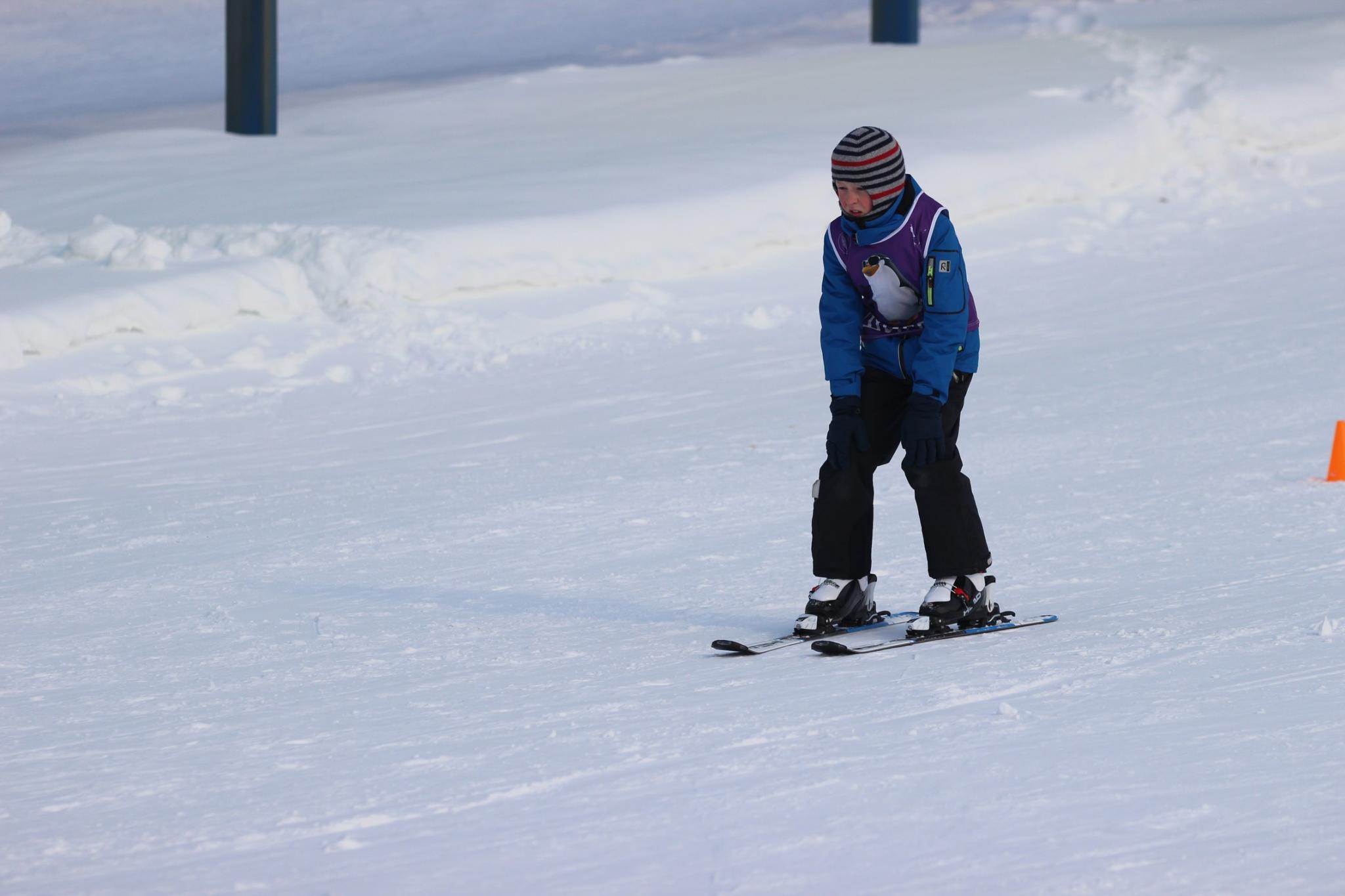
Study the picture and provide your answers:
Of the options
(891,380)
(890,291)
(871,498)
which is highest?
(890,291)

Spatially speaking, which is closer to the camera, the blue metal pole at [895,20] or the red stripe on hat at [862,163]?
the red stripe on hat at [862,163]

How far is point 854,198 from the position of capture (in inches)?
161

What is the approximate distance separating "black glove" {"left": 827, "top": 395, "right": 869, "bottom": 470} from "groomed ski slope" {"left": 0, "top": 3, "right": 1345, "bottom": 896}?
541 millimetres

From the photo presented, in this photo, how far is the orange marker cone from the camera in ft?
19.3

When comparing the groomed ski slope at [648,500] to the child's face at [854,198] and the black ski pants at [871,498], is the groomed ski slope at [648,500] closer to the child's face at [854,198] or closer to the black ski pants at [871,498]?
the black ski pants at [871,498]

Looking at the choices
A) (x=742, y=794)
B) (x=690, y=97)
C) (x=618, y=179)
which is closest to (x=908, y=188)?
(x=742, y=794)

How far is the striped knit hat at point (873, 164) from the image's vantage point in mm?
4055

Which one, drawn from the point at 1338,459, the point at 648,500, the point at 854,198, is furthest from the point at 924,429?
the point at 1338,459

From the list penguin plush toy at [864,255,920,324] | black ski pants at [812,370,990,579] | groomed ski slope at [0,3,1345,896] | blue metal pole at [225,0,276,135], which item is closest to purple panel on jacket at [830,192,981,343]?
penguin plush toy at [864,255,920,324]

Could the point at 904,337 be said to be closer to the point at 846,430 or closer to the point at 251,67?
the point at 846,430

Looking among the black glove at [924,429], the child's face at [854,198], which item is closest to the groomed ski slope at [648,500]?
the black glove at [924,429]

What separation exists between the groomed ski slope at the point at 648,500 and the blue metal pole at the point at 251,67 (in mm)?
315

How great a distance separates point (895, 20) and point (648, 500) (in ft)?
41.3

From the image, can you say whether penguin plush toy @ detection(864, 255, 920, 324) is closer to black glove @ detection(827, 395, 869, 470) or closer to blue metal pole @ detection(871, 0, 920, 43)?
black glove @ detection(827, 395, 869, 470)
